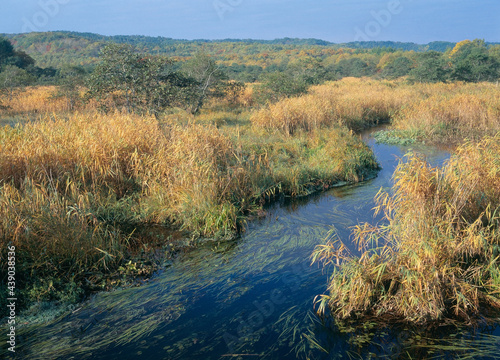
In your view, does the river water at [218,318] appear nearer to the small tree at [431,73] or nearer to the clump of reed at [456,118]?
the clump of reed at [456,118]

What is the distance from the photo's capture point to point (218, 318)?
377 centimetres

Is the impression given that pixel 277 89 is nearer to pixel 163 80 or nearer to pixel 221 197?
pixel 163 80

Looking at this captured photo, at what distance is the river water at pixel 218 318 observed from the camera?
333cm

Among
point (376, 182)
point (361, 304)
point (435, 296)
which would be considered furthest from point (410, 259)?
point (376, 182)

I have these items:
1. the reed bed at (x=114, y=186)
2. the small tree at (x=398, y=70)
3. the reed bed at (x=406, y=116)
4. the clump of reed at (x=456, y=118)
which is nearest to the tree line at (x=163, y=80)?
the reed bed at (x=406, y=116)

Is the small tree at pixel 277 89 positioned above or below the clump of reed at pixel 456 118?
above

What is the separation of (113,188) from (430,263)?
4.95 m

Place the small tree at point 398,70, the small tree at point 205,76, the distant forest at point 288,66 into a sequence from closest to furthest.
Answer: the small tree at point 205,76 → the distant forest at point 288,66 → the small tree at point 398,70

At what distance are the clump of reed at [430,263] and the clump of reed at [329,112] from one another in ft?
22.4

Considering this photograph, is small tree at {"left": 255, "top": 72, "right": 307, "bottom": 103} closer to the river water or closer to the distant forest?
the distant forest

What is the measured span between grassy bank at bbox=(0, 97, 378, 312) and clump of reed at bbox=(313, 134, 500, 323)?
7.82 feet

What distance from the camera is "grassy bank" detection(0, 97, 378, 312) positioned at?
172 inches

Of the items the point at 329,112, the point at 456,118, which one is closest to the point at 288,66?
the point at 329,112

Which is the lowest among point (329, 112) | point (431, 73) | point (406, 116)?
point (406, 116)
